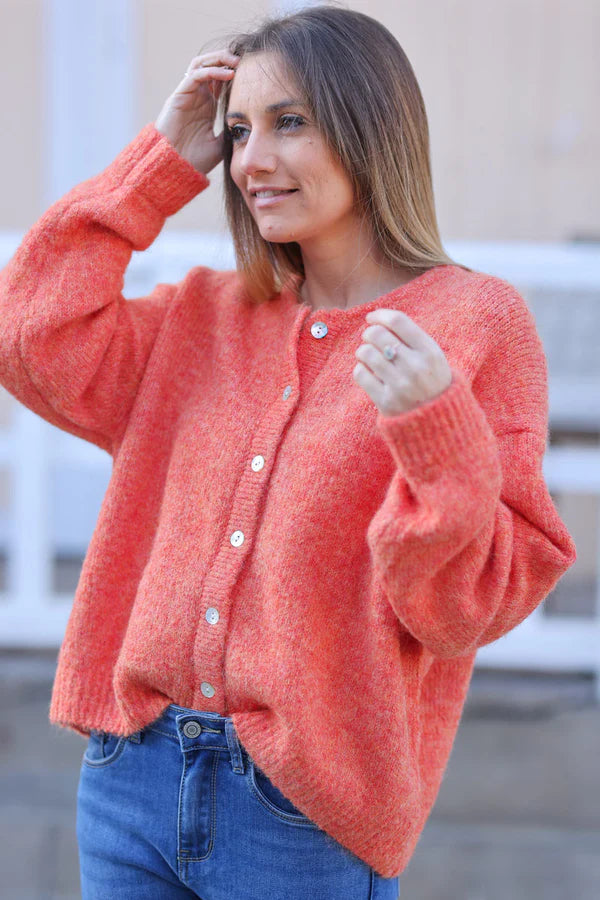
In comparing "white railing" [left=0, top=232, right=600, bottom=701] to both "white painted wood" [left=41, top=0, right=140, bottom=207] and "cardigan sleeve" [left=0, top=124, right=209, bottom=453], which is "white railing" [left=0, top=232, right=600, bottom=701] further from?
"cardigan sleeve" [left=0, top=124, right=209, bottom=453]

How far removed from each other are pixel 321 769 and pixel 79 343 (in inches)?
24.0

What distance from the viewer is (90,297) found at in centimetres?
133

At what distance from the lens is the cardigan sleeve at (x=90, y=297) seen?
4.33ft

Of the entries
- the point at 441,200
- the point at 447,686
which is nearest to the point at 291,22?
the point at 447,686

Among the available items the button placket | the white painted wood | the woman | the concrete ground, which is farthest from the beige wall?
the button placket

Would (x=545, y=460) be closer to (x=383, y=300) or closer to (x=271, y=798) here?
(x=383, y=300)

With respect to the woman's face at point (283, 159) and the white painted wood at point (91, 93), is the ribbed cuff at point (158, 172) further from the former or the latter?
the white painted wood at point (91, 93)

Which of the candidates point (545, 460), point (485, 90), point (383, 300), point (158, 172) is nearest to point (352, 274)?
point (383, 300)

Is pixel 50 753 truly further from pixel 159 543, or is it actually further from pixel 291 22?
pixel 291 22

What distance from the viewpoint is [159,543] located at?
129cm

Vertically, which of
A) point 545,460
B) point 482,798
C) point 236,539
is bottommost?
point 482,798

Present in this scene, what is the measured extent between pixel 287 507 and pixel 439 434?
261 millimetres

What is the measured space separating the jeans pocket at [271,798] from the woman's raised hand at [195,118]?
0.78 metres

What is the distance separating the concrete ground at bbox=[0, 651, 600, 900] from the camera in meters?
2.40
